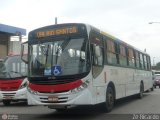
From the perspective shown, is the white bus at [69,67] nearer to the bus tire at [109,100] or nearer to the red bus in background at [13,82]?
the bus tire at [109,100]

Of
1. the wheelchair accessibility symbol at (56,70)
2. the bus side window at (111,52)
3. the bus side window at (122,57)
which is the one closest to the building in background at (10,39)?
the bus side window at (122,57)

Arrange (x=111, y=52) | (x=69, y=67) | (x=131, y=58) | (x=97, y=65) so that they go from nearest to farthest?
1. (x=69, y=67)
2. (x=97, y=65)
3. (x=111, y=52)
4. (x=131, y=58)

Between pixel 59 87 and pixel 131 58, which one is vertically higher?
pixel 131 58

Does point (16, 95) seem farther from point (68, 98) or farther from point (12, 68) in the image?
point (68, 98)

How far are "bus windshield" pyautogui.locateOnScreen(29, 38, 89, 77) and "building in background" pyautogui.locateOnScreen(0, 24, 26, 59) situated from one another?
90.6 ft

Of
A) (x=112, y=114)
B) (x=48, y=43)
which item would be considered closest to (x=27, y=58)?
(x=48, y=43)

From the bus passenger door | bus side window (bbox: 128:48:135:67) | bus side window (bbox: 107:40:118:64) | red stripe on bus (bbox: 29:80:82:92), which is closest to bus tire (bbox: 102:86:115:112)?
the bus passenger door

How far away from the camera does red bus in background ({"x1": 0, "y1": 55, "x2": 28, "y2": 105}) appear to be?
18297 mm

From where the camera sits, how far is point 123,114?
14.2 metres

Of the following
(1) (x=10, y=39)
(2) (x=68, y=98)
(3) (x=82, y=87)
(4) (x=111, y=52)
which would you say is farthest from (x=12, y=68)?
(1) (x=10, y=39)

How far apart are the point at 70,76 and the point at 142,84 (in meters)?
10.9

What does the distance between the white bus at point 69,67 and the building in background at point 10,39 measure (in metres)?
27.3

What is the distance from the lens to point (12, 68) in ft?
61.9

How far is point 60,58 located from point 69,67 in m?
0.46
